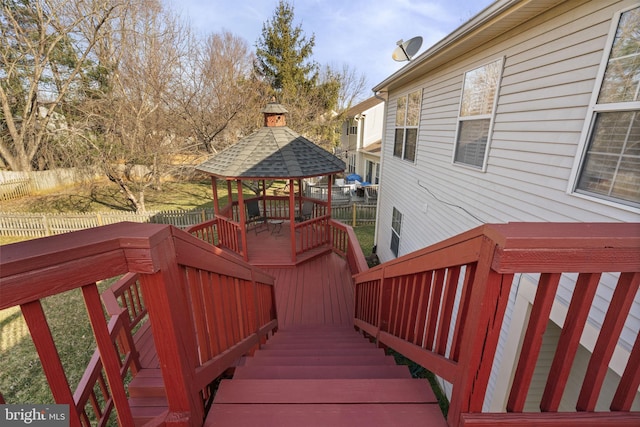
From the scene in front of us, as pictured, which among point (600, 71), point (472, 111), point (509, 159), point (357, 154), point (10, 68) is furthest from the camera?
point (357, 154)

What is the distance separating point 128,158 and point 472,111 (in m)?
12.9

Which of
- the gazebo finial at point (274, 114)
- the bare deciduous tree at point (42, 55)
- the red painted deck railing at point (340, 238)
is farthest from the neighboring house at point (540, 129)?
the bare deciduous tree at point (42, 55)

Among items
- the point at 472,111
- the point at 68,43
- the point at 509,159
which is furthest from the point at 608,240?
the point at 68,43

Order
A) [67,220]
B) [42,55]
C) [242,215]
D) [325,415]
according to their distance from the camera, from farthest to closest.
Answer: [42,55]
[67,220]
[242,215]
[325,415]

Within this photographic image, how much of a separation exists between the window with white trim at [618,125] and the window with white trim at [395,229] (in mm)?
5087

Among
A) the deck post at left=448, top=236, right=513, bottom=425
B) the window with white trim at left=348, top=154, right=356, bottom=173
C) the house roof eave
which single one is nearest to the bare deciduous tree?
the house roof eave

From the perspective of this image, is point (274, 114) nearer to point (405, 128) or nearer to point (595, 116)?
point (405, 128)

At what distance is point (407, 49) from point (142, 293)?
23.7 ft

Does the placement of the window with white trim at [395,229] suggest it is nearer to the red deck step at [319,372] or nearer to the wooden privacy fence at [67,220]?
the red deck step at [319,372]

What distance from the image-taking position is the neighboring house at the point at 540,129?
7.18 ft

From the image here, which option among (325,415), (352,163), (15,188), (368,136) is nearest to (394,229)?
(325,415)

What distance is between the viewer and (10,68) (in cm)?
1145

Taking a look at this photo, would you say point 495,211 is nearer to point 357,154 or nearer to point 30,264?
point 30,264

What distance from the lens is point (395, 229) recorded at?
7.92 metres
